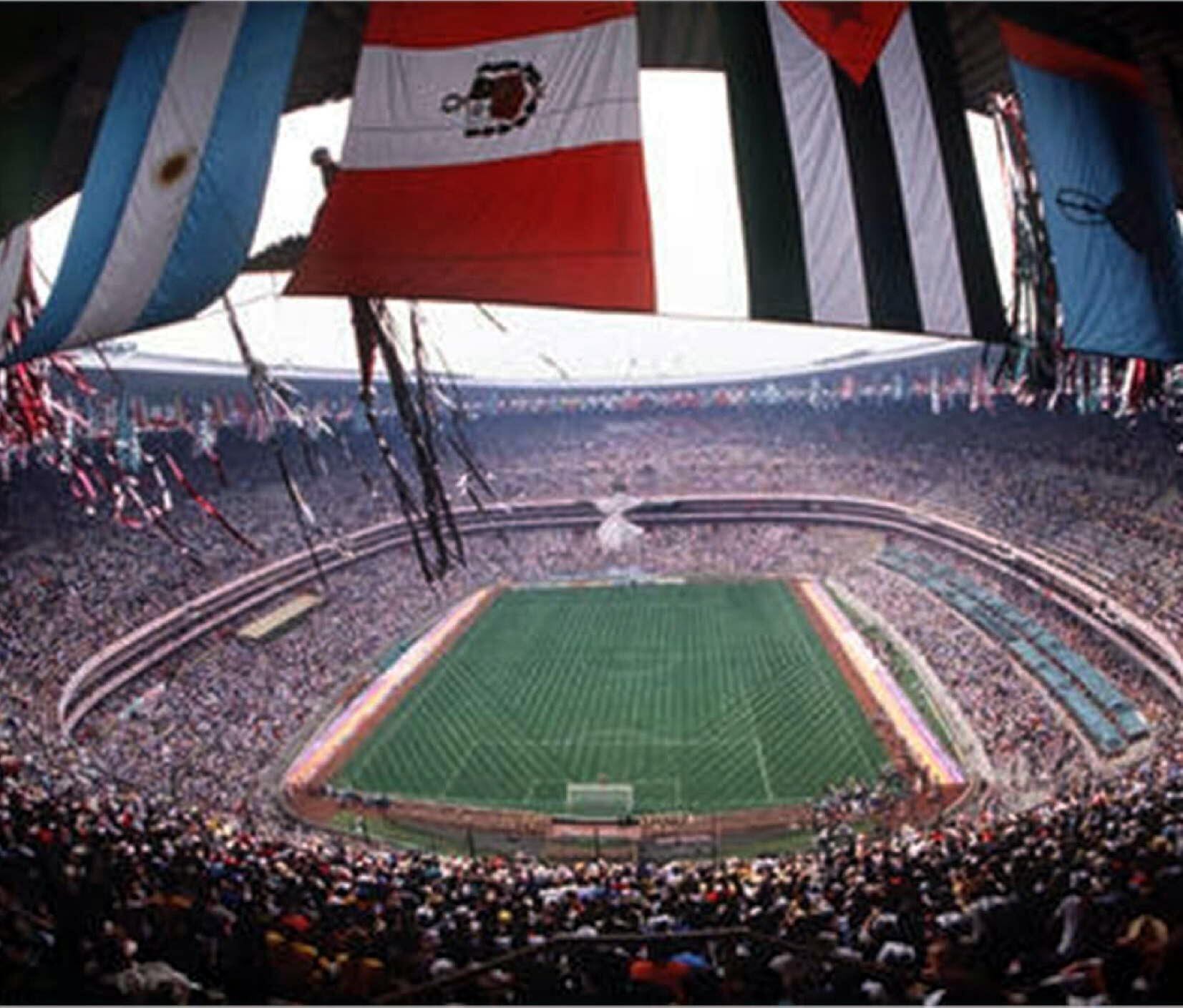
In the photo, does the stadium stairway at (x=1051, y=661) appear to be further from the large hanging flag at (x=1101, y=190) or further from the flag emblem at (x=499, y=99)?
the flag emblem at (x=499, y=99)

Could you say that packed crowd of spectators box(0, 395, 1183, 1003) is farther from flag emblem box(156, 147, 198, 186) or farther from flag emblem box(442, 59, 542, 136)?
flag emblem box(442, 59, 542, 136)

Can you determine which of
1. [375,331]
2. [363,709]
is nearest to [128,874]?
[375,331]

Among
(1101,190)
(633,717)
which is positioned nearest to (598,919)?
(1101,190)

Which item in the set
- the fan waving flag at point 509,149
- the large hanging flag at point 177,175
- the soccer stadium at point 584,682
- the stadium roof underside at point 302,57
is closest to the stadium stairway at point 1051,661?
the soccer stadium at point 584,682

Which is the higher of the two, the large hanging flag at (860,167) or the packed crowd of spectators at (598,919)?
the large hanging flag at (860,167)

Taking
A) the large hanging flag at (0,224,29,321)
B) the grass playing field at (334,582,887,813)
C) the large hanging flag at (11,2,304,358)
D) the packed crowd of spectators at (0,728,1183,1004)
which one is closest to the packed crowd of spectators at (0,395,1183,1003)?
the packed crowd of spectators at (0,728,1183,1004)

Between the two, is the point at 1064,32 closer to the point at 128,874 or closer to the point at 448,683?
the point at 128,874

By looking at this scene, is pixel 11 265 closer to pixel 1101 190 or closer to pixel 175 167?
pixel 175 167
